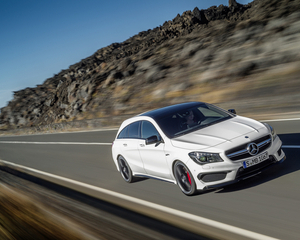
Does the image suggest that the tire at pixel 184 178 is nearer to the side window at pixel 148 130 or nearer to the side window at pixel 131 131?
the side window at pixel 148 130

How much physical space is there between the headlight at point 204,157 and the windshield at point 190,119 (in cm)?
77

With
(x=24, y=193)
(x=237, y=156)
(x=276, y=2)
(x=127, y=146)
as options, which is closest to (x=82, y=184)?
(x=24, y=193)

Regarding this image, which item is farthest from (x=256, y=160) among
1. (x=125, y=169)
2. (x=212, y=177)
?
(x=125, y=169)

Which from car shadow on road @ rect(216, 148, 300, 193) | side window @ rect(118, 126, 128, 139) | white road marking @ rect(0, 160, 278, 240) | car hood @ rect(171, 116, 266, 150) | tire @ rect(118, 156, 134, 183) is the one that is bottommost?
car shadow on road @ rect(216, 148, 300, 193)

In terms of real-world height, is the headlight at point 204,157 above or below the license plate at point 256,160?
above

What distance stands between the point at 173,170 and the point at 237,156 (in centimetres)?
117

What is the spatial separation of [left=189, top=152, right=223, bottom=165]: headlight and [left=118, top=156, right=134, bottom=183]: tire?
2.52 m

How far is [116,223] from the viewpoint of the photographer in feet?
15.5

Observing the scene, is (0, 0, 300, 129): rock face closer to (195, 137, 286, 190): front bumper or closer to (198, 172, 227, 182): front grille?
(195, 137, 286, 190): front bumper

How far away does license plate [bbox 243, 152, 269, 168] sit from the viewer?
16.5ft

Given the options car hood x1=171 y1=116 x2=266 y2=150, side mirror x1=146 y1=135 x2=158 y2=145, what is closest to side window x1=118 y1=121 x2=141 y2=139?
side mirror x1=146 y1=135 x2=158 y2=145

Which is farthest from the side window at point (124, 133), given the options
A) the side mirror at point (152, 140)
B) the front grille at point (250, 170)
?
the front grille at point (250, 170)

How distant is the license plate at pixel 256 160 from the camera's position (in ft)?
16.5

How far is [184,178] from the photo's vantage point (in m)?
5.63
